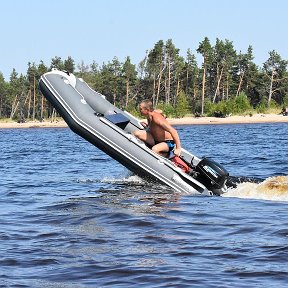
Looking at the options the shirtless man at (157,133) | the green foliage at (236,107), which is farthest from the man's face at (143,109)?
the green foliage at (236,107)

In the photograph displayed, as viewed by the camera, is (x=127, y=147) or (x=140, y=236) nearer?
(x=140, y=236)

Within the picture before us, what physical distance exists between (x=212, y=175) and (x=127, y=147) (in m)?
1.51

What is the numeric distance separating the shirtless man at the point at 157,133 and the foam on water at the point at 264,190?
3.79 ft

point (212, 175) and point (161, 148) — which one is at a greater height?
point (161, 148)

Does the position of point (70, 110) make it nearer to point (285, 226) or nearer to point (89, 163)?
point (285, 226)

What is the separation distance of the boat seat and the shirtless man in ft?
2.18

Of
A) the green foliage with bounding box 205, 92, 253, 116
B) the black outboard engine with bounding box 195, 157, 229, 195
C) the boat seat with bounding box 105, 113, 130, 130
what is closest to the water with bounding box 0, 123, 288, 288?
the black outboard engine with bounding box 195, 157, 229, 195

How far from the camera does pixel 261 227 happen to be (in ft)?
25.7


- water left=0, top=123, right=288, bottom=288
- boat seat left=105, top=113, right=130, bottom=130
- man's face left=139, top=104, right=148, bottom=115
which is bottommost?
water left=0, top=123, right=288, bottom=288

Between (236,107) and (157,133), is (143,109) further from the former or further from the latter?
(236,107)

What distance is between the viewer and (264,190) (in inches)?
429

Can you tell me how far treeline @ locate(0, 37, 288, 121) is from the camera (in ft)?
254

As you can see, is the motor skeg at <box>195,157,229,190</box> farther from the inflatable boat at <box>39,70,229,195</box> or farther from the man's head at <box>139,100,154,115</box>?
the man's head at <box>139,100,154,115</box>

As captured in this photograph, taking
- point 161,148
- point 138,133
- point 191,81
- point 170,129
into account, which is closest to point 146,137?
point 138,133
